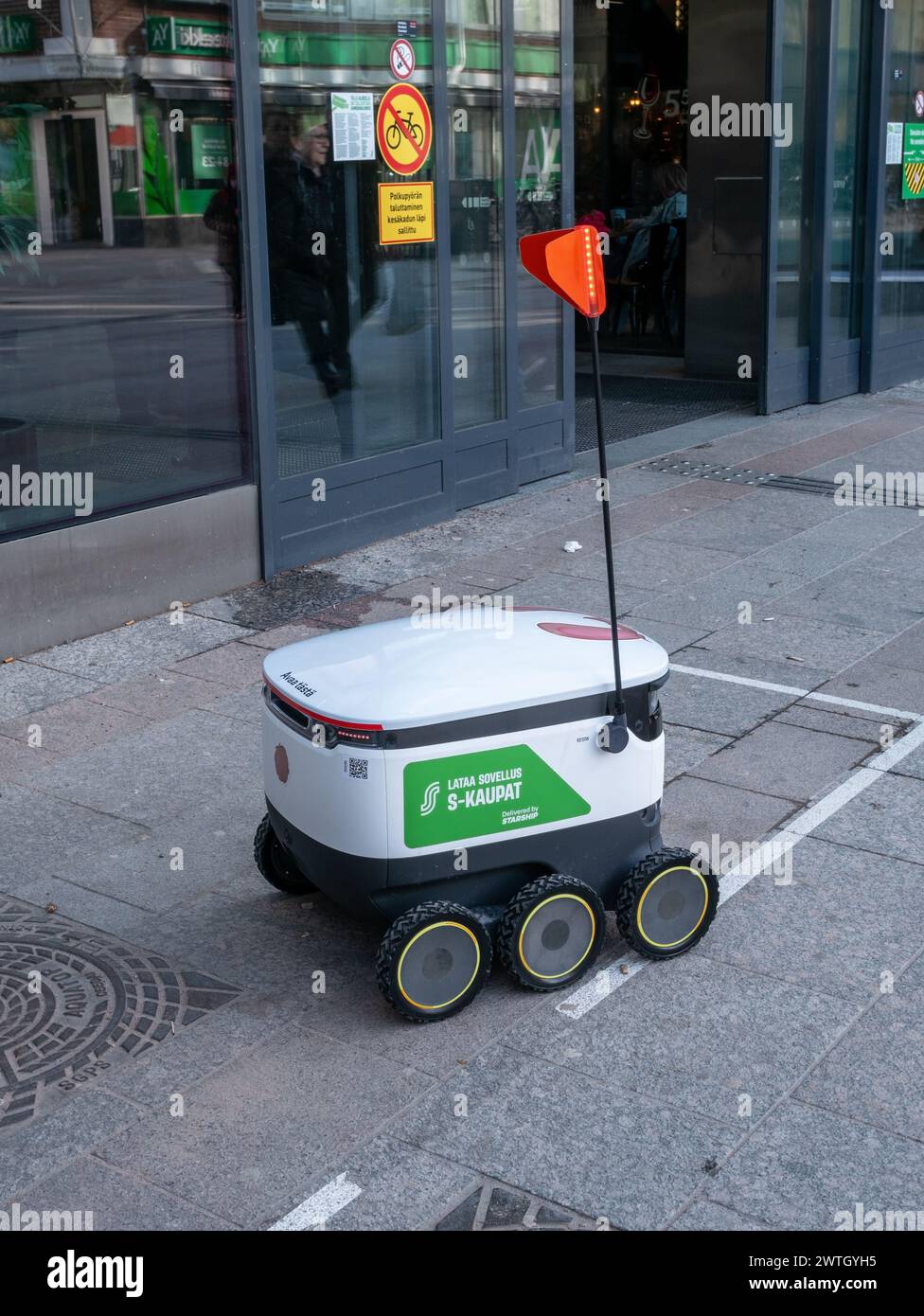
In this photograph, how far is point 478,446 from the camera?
10.9 meters

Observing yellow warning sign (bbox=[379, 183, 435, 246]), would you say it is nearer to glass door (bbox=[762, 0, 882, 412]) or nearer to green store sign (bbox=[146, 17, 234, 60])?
green store sign (bbox=[146, 17, 234, 60])

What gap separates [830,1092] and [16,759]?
12.7 ft

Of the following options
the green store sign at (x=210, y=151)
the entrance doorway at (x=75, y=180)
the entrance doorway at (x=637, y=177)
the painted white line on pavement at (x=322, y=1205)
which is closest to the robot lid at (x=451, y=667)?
the painted white line on pavement at (x=322, y=1205)

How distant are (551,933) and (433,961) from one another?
1.34 feet

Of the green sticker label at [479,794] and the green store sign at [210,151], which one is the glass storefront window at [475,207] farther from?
the green sticker label at [479,794]

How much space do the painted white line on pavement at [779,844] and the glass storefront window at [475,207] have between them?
4272mm

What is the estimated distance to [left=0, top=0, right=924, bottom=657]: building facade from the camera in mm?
7848

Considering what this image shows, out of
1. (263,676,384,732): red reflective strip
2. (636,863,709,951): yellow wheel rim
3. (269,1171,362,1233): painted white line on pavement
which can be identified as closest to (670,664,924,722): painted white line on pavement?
(636,863,709,951): yellow wheel rim

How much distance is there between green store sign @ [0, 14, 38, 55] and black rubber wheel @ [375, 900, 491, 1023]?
5.22 metres

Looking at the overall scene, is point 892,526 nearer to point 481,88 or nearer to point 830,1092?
point 481,88

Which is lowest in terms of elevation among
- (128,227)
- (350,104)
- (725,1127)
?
(725,1127)

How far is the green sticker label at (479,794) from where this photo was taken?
172 inches

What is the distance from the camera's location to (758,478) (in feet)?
38.8

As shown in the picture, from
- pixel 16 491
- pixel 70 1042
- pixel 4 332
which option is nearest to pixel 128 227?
pixel 4 332
